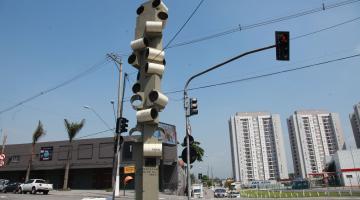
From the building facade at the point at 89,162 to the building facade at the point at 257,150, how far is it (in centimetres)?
8247

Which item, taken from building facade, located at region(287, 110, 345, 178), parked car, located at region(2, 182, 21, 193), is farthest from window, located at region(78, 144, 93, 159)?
building facade, located at region(287, 110, 345, 178)

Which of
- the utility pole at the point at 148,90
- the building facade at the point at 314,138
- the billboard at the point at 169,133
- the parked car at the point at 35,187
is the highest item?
the building facade at the point at 314,138

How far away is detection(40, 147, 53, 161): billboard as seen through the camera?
152 ft

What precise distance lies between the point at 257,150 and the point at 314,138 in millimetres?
21725

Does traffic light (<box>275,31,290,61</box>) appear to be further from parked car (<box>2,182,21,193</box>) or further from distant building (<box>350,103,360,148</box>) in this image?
distant building (<box>350,103,360,148</box>)

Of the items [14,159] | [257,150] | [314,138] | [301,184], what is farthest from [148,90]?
[257,150]

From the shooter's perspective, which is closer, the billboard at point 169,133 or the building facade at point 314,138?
the billboard at point 169,133

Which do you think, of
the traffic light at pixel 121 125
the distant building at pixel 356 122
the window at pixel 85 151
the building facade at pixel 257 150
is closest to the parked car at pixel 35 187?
the window at pixel 85 151

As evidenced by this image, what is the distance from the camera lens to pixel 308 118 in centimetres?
11669

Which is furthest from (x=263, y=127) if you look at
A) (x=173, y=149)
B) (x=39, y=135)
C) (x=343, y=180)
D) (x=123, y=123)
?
(x=123, y=123)

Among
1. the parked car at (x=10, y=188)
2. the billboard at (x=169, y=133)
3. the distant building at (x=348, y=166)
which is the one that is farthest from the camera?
the distant building at (x=348, y=166)

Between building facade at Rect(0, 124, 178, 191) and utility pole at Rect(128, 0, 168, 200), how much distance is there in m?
28.7

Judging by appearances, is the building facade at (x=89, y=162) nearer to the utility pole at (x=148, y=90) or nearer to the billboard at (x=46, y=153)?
the billboard at (x=46, y=153)

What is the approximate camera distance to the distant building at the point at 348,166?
6669cm
